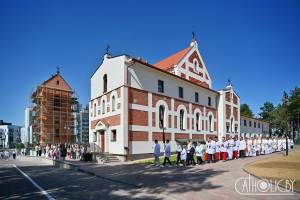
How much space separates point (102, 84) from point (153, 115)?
259 inches

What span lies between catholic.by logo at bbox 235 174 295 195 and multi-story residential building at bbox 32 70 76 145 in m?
51.7

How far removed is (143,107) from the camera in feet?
98.9

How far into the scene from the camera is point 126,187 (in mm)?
12812

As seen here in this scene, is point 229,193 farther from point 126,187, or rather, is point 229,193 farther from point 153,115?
point 153,115

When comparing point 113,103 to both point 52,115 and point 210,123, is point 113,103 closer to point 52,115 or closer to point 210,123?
point 210,123

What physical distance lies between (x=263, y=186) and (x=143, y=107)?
1936 centimetres

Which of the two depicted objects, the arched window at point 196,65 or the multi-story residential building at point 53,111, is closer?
the arched window at point 196,65

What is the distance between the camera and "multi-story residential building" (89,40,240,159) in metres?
28.7

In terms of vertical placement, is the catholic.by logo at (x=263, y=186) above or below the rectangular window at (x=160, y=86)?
below

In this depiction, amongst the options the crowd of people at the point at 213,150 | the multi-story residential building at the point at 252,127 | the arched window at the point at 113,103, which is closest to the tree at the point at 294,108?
the multi-story residential building at the point at 252,127

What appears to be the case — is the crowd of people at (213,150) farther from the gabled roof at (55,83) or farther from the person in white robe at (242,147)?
the gabled roof at (55,83)

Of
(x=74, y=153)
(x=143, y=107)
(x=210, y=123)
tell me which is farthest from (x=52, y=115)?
(x=143, y=107)

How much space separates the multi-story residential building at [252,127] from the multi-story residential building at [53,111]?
1346 inches

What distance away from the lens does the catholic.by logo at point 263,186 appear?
10.6 m
